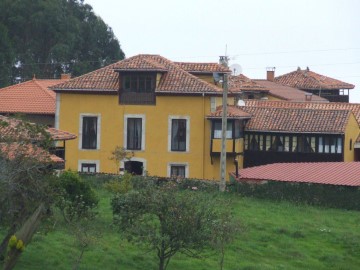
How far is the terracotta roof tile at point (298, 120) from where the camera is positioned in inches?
1925

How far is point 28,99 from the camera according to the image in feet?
182

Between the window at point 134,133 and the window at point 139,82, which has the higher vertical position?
the window at point 139,82

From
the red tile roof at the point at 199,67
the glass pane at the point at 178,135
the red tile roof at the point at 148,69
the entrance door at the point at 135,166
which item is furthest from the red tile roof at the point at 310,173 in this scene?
the red tile roof at the point at 199,67

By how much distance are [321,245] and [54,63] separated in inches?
2250

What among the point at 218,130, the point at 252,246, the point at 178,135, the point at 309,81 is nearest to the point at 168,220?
the point at 252,246

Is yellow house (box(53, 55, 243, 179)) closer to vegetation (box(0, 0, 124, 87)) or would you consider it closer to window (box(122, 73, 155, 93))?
window (box(122, 73, 155, 93))

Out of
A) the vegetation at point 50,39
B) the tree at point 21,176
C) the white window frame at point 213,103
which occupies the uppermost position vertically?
the vegetation at point 50,39

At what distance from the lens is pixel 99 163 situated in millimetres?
49406

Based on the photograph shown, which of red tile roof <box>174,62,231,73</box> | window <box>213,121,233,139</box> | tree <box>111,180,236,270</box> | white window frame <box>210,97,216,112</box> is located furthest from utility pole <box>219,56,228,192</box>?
tree <box>111,180,236,270</box>

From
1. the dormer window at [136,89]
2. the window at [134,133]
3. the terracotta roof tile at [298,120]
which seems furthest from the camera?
the window at [134,133]

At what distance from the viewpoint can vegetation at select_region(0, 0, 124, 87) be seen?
264 ft

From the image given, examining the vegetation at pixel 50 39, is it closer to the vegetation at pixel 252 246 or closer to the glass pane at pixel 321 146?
the glass pane at pixel 321 146

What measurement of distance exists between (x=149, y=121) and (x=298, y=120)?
7.96m

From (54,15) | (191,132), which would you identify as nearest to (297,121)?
(191,132)
